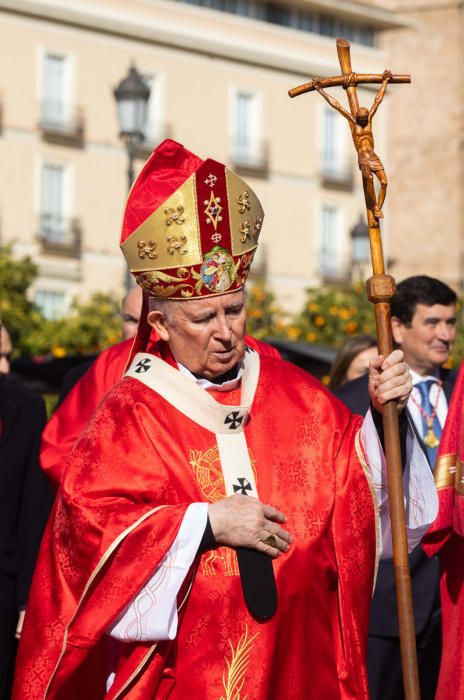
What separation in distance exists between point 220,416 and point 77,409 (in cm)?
190

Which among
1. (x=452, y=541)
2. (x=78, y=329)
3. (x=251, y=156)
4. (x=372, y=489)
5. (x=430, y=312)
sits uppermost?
(x=251, y=156)

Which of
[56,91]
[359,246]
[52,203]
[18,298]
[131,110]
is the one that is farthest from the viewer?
[52,203]

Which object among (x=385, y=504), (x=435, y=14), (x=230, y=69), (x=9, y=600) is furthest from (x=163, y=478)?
(x=435, y=14)

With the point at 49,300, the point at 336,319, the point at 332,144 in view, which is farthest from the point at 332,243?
the point at 336,319

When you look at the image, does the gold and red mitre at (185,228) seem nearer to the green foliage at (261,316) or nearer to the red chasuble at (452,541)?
the red chasuble at (452,541)

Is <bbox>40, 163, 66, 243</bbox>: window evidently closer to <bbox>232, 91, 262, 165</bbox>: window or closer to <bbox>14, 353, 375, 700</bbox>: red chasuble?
<bbox>232, 91, 262, 165</bbox>: window

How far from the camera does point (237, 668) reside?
473 cm

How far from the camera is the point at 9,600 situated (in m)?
7.38

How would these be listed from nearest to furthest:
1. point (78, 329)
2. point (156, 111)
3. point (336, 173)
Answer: point (78, 329) → point (156, 111) → point (336, 173)

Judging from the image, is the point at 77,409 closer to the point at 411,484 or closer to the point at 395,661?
the point at 395,661

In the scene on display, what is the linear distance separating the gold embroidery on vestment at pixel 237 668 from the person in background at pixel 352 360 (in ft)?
11.5

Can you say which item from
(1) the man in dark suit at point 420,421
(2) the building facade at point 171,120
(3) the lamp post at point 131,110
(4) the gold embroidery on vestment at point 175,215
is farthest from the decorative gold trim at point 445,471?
(2) the building facade at point 171,120

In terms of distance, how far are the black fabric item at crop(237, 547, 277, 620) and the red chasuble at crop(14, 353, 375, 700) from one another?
5cm

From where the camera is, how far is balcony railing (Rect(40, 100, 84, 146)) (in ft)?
107
